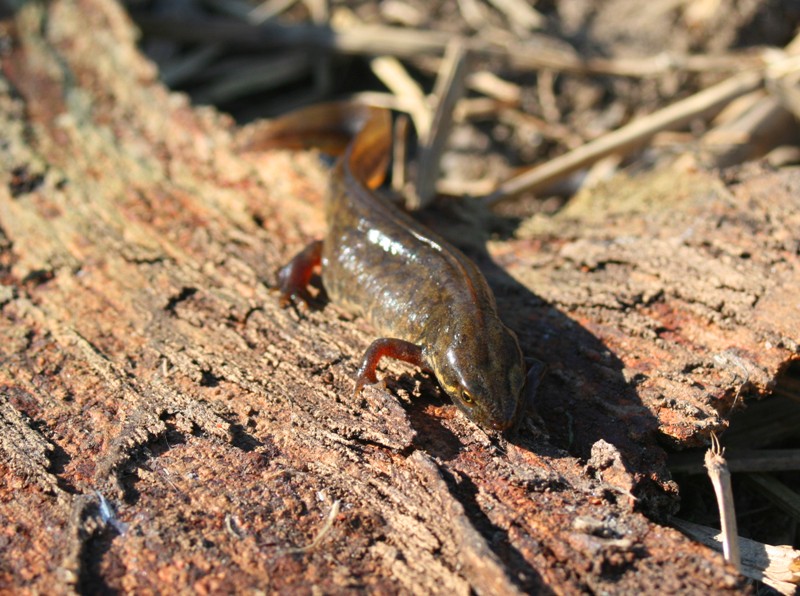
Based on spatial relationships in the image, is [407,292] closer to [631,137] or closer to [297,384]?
[297,384]

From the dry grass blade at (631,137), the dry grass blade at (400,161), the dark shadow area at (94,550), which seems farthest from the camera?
the dry grass blade at (400,161)

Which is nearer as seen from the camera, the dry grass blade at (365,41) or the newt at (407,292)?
the newt at (407,292)

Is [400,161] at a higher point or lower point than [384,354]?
higher

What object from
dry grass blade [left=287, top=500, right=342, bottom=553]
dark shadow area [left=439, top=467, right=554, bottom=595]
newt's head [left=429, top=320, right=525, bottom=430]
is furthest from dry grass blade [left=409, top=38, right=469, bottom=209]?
dry grass blade [left=287, top=500, right=342, bottom=553]

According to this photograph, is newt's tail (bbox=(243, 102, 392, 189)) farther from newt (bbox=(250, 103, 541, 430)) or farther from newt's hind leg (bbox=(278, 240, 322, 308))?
newt's hind leg (bbox=(278, 240, 322, 308))

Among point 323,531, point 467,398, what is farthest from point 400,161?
point 323,531

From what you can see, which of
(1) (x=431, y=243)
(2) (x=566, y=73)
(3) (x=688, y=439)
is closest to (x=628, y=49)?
(2) (x=566, y=73)

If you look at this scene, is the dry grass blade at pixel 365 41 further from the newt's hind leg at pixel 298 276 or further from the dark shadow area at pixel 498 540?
the dark shadow area at pixel 498 540

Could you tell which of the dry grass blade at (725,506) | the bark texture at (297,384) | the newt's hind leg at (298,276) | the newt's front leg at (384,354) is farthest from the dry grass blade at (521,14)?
the dry grass blade at (725,506)
